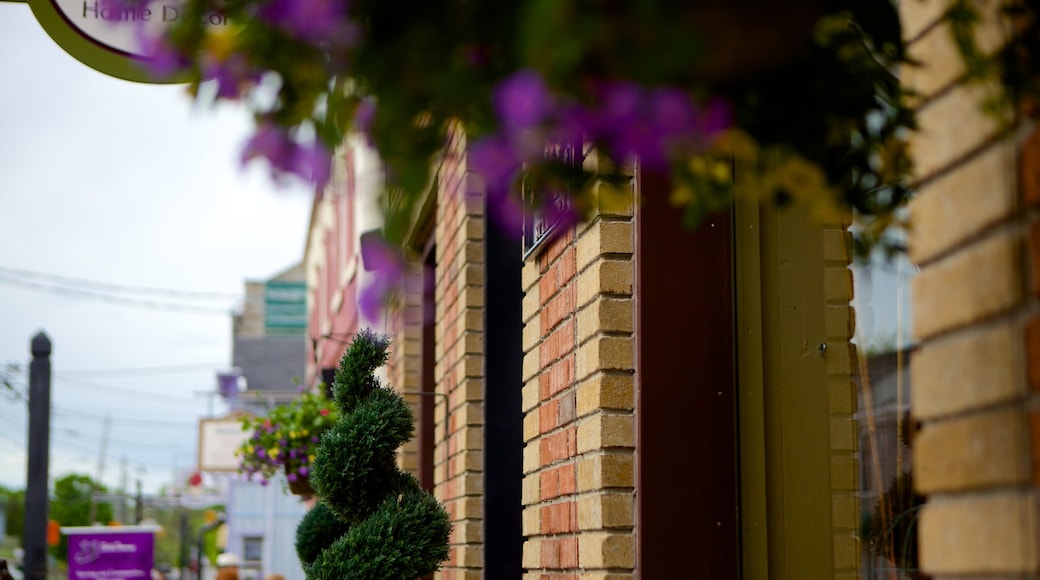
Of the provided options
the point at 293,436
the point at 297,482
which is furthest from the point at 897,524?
the point at 297,482

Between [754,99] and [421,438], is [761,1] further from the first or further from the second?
[421,438]

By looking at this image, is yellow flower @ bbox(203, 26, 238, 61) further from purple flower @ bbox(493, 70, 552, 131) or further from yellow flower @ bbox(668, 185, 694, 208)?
yellow flower @ bbox(668, 185, 694, 208)

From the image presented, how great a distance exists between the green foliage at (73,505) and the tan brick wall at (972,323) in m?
74.0

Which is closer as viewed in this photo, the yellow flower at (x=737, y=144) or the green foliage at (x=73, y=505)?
the yellow flower at (x=737, y=144)

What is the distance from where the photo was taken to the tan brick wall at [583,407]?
2.79 meters

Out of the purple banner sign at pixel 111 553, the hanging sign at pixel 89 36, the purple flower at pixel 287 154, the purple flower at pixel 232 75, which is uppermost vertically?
the hanging sign at pixel 89 36

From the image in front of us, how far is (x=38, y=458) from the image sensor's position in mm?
10297

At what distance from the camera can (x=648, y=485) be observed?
8.95ft

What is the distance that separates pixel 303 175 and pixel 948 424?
76cm

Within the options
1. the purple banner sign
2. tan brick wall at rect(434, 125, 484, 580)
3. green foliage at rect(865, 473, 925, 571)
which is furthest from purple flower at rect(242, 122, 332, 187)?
the purple banner sign

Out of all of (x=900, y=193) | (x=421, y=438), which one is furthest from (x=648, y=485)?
(x=421, y=438)

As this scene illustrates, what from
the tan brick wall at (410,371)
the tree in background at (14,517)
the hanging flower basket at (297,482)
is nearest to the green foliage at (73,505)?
the tree in background at (14,517)

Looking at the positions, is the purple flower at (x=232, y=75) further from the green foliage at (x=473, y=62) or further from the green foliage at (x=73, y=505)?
the green foliage at (x=73, y=505)

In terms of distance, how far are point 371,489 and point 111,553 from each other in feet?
33.8
